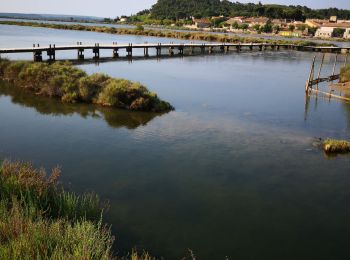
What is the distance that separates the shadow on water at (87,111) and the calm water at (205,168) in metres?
0.05

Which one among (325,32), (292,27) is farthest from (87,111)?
(292,27)

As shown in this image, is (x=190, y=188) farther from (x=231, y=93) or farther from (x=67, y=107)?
(x=231, y=93)

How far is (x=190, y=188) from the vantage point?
11.4 metres

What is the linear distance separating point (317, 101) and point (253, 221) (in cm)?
1789

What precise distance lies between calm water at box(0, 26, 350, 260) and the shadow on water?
0.17 feet

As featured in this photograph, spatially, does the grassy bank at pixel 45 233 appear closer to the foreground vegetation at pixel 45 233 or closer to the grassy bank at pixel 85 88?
the foreground vegetation at pixel 45 233

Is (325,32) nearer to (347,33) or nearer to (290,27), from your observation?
(347,33)

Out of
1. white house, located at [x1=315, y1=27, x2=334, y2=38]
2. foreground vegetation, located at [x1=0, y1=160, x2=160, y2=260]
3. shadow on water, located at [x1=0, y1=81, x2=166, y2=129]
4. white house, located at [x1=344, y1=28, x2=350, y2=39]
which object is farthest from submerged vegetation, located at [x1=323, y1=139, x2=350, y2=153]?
white house, located at [x1=315, y1=27, x2=334, y2=38]

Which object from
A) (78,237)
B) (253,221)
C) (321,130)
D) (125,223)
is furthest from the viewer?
(321,130)

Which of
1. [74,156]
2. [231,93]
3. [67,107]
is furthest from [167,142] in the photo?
[231,93]

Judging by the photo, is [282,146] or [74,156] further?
[282,146]

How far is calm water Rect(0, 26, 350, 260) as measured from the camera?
903 cm

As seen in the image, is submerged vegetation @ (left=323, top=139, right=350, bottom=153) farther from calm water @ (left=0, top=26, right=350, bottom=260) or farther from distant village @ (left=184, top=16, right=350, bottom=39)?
distant village @ (left=184, top=16, right=350, bottom=39)

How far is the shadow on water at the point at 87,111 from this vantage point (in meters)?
18.4
